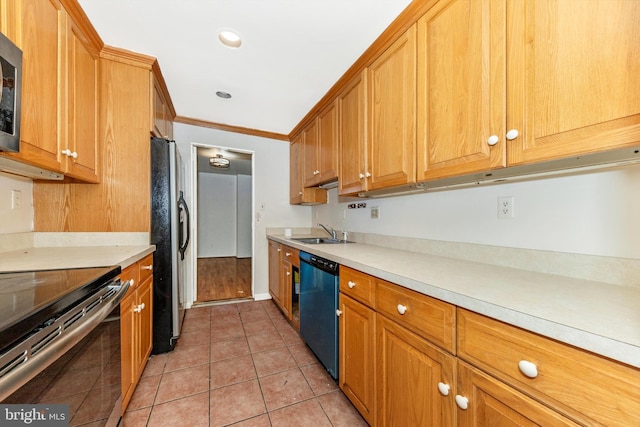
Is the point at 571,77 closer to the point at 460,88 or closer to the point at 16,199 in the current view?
the point at 460,88

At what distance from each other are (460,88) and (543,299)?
940mm

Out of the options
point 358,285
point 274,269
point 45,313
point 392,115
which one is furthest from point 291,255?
point 45,313

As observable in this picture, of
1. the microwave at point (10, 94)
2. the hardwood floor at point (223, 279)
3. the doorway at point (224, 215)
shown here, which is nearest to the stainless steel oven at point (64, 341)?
the microwave at point (10, 94)

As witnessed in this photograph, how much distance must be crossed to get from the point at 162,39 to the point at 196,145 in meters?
1.47

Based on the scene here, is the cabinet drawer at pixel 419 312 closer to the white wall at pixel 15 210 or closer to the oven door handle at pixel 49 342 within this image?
the oven door handle at pixel 49 342

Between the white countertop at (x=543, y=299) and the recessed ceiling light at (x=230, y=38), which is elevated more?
the recessed ceiling light at (x=230, y=38)

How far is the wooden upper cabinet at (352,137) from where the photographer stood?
72.9 inches

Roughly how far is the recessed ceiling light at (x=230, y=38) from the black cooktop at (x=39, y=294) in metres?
1.57

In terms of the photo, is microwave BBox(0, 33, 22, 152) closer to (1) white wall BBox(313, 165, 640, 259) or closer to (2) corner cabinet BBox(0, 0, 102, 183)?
(2) corner cabinet BBox(0, 0, 102, 183)

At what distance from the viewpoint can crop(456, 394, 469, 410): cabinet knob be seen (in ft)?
2.61

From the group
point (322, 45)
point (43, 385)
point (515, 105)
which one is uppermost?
point (322, 45)

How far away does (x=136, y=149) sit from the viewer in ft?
6.48

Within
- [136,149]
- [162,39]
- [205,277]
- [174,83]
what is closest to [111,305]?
[136,149]

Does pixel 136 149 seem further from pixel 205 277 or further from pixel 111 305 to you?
pixel 205 277
